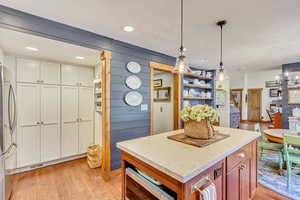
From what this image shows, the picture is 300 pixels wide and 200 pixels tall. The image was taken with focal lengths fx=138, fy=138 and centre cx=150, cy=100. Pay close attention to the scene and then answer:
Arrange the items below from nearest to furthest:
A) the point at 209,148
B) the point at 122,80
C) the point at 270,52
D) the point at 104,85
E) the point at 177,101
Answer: the point at 209,148 → the point at 104,85 → the point at 122,80 → the point at 270,52 → the point at 177,101

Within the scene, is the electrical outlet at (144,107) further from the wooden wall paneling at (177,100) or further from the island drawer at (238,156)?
the island drawer at (238,156)

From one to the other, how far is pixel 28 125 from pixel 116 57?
2181 millimetres

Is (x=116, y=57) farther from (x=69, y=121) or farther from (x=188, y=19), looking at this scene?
(x=69, y=121)

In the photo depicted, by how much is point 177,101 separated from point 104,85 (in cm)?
218

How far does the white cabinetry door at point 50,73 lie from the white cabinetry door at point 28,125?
8.7 inches

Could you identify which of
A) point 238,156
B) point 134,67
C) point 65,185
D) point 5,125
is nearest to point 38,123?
point 5,125

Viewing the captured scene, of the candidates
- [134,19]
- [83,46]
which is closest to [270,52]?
[134,19]

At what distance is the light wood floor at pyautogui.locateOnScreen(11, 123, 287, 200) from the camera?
6.64 feet

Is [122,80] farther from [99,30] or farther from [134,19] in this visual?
[134,19]

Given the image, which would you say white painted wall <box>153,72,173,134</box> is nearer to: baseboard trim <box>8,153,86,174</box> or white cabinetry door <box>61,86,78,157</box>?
baseboard trim <box>8,153,86,174</box>

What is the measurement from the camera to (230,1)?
1588 millimetres

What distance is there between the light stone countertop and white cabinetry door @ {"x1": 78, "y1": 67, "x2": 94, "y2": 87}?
2449mm

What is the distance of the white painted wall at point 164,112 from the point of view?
4.21 m

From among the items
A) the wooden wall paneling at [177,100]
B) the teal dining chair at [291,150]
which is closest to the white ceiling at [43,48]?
the wooden wall paneling at [177,100]
